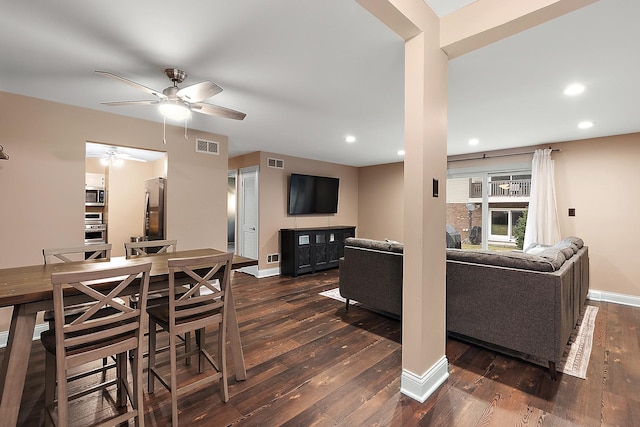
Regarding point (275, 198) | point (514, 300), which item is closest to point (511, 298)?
point (514, 300)

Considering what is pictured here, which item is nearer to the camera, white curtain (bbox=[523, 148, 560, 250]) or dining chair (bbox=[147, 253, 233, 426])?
dining chair (bbox=[147, 253, 233, 426])

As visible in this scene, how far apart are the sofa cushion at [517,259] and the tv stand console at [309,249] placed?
3.25m

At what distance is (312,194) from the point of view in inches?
243

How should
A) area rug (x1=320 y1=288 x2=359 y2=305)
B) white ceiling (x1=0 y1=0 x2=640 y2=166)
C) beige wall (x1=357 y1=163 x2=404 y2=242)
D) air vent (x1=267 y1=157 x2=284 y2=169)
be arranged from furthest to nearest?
beige wall (x1=357 y1=163 x2=404 y2=242) < air vent (x1=267 y1=157 x2=284 y2=169) < area rug (x1=320 y1=288 x2=359 y2=305) < white ceiling (x1=0 y1=0 x2=640 y2=166)

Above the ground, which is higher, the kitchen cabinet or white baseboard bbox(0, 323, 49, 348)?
the kitchen cabinet

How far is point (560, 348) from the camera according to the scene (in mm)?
2195

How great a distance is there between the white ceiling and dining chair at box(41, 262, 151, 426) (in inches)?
59.0

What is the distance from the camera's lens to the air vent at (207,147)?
412cm

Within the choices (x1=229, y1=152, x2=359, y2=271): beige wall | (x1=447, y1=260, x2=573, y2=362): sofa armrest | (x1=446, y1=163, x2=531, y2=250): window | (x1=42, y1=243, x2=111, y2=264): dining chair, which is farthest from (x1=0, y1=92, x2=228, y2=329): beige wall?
(x1=446, y1=163, x2=531, y2=250): window

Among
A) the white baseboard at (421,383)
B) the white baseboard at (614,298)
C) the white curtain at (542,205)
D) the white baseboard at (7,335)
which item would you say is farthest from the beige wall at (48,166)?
the white baseboard at (614,298)

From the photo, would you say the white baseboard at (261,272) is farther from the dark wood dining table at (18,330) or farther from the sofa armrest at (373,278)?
the dark wood dining table at (18,330)

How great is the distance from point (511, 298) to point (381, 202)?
4.68 metres

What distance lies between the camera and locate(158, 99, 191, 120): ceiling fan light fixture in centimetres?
233

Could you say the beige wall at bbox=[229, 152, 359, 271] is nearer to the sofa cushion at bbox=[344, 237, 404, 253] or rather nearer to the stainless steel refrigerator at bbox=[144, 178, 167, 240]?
the stainless steel refrigerator at bbox=[144, 178, 167, 240]
